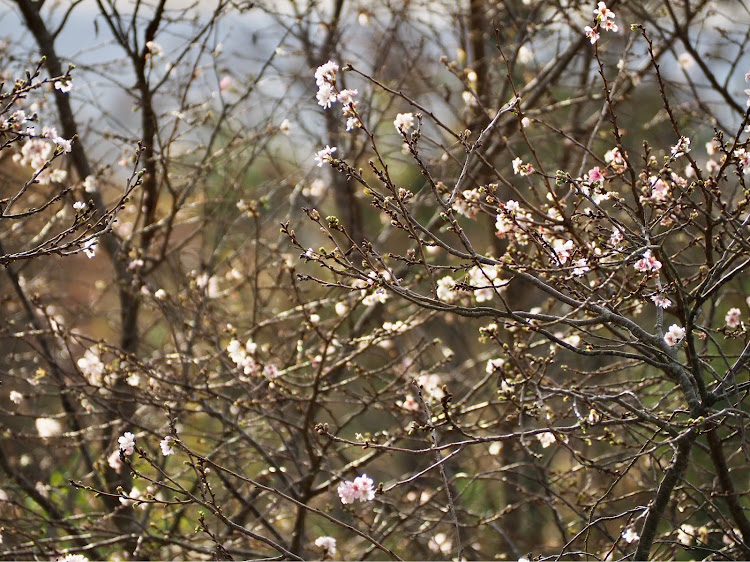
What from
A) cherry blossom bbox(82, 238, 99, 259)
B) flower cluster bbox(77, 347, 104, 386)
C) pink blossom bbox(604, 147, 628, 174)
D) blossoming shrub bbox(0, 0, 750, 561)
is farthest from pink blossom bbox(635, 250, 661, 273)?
flower cluster bbox(77, 347, 104, 386)

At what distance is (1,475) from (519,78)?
6687mm

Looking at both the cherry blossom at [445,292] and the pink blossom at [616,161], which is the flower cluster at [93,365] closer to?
the cherry blossom at [445,292]

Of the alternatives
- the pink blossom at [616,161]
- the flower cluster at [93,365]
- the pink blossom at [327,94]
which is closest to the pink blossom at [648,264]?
the pink blossom at [616,161]

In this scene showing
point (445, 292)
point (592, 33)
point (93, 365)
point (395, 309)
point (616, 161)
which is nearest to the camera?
point (592, 33)

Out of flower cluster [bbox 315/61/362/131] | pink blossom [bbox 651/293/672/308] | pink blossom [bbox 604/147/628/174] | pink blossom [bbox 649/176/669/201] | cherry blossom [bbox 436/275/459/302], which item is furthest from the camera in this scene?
cherry blossom [bbox 436/275/459/302]

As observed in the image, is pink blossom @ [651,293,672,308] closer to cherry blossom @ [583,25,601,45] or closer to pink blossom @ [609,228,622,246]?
pink blossom @ [609,228,622,246]

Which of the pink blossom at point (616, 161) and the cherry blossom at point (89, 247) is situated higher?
the pink blossom at point (616, 161)

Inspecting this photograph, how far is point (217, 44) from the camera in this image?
4938 millimetres

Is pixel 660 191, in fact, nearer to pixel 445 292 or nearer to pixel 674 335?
pixel 674 335

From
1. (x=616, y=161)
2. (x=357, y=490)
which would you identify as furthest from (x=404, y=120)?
(x=357, y=490)

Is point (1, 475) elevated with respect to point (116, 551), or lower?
elevated

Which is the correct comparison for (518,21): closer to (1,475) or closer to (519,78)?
(519,78)

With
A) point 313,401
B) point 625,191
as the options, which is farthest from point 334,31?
point 313,401

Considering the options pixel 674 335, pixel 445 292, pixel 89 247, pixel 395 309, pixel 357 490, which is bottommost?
pixel 357 490
